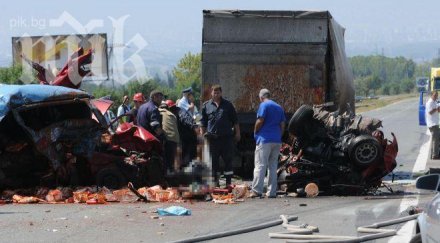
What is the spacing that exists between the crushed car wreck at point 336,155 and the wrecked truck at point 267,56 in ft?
9.47

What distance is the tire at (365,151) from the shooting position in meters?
14.4

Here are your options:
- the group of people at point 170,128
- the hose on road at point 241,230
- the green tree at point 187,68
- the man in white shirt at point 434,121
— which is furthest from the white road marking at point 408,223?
the green tree at point 187,68

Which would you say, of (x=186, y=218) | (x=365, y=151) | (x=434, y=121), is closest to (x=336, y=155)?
(x=365, y=151)

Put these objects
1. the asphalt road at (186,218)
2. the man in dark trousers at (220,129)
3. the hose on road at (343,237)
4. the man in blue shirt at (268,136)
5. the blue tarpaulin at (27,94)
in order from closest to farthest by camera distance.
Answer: the hose on road at (343,237)
the asphalt road at (186,218)
the blue tarpaulin at (27,94)
the man in blue shirt at (268,136)
the man in dark trousers at (220,129)

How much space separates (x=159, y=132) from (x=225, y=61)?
2.81m

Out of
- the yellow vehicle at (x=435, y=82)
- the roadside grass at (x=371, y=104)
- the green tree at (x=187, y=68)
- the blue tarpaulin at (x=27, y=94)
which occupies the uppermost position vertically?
the blue tarpaulin at (x=27, y=94)

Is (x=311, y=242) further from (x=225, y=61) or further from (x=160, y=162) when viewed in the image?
(x=225, y=61)

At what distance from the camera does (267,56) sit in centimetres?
1806

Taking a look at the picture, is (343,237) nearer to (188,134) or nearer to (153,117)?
(153,117)

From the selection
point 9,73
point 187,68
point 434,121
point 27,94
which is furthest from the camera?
point 187,68

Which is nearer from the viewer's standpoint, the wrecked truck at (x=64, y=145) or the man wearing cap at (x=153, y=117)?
the wrecked truck at (x=64, y=145)

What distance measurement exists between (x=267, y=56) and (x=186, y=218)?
6.63m

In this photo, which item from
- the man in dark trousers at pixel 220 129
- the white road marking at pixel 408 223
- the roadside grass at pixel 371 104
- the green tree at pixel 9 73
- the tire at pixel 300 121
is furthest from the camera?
the roadside grass at pixel 371 104

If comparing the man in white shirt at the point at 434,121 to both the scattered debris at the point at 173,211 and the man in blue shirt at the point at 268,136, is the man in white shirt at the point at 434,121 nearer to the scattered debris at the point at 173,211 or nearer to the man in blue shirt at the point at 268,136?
the man in blue shirt at the point at 268,136
